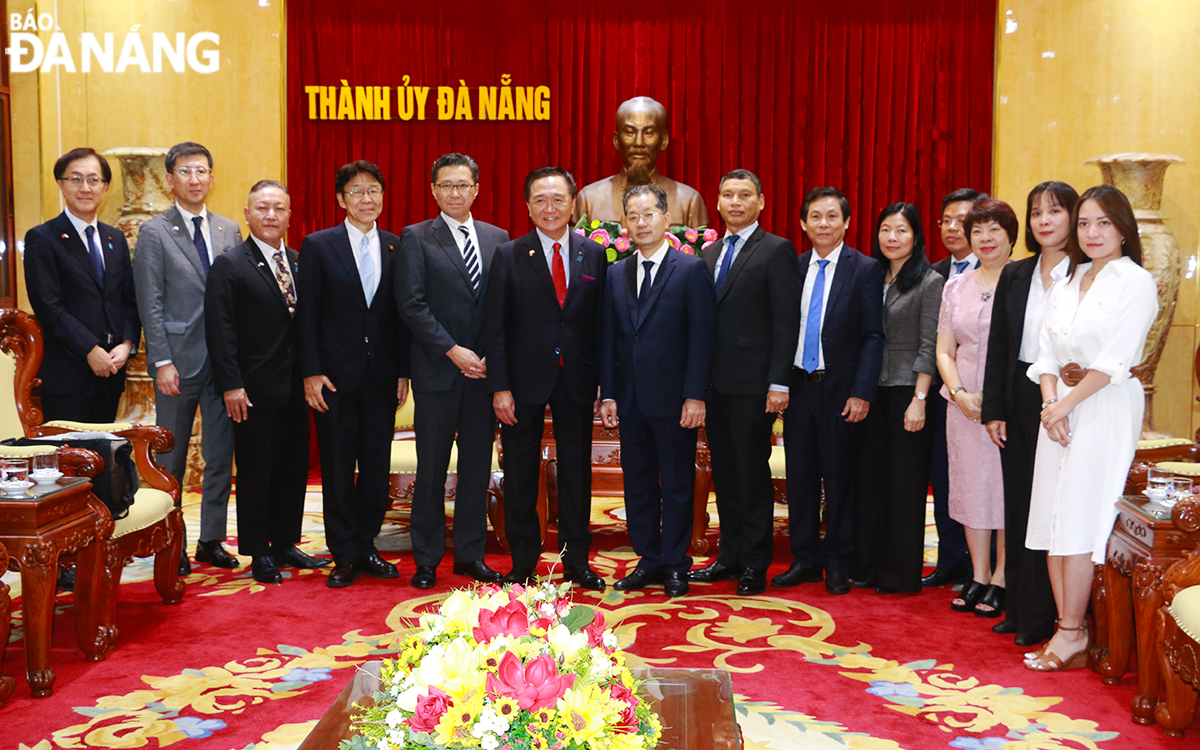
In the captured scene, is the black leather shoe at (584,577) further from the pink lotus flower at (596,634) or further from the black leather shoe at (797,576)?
the pink lotus flower at (596,634)

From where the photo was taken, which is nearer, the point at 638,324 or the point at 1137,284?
the point at 1137,284

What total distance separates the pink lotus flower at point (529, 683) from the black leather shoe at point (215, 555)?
2954 mm

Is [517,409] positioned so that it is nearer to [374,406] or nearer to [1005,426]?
[374,406]

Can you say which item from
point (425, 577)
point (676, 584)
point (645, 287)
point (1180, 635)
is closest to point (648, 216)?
point (645, 287)

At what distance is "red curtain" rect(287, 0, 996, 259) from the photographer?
19.7ft

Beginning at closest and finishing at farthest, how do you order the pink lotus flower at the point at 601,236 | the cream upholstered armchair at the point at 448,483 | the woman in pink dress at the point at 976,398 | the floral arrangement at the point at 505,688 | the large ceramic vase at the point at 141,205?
the floral arrangement at the point at 505,688
the woman in pink dress at the point at 976,398
the cream upholstered armchair at the point at 448,483
the pink lotus flower at the point at 601,236
the large ceramic vase at the point at 141,205

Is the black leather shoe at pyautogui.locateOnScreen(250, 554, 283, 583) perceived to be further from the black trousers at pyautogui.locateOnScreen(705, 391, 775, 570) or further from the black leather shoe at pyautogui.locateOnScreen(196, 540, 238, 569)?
the black trousers at pyautogui.locateOnScreen(705, 391, 775, 570)

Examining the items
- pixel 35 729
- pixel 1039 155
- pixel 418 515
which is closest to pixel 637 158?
pixel 1039 155

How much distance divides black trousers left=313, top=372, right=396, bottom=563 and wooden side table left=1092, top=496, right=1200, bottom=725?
2.42 meters

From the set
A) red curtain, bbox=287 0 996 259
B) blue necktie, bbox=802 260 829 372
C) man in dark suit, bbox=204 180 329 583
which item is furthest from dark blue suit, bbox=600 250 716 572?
red curtain, bbox=287 0 996 259

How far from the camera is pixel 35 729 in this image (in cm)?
236

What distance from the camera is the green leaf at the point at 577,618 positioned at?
4.91 ft

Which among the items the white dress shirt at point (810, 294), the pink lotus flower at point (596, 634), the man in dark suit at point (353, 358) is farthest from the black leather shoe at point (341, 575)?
the pink lotus flower at point (596, 634)

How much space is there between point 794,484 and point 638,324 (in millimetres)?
835
